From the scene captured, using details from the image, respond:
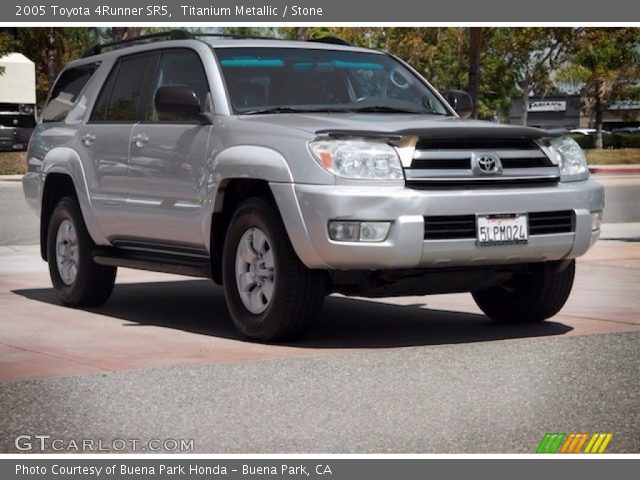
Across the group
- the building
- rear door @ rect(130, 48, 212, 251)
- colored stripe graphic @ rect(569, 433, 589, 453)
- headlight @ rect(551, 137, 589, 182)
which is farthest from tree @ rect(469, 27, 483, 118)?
the building

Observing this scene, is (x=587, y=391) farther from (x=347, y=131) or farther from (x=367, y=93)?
(x=367, y=93)

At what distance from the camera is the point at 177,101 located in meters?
9.12

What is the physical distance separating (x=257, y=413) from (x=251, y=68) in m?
3.58

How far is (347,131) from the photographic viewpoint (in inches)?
324

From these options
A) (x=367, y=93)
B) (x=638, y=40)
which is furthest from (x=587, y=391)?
(x=638, y=40)

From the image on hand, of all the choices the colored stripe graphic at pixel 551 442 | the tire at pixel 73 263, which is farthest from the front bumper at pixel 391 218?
the tire at pixel 73 263

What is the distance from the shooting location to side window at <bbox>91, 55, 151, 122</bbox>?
10367mm

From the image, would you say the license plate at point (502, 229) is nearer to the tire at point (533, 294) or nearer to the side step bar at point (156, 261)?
the tire at point (533, 294)

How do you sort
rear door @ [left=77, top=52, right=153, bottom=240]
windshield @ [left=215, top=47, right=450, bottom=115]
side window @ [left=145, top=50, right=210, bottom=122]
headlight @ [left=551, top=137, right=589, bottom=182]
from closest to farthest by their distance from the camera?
headlight @ [left=551, top=137, right=589, bottom=182] < windshield @ [left=215, top=47, right=450, bottom=115] < side window @ [left=145, top=50, right=210, bottom=122] < rear door @ [left=77, top=52, right=153, bottom=240]

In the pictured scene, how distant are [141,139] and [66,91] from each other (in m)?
1.92

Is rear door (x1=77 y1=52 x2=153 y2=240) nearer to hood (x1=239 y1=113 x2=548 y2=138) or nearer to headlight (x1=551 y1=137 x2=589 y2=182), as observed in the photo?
hood (x1=239 y1=113 x2=548 y2=138)

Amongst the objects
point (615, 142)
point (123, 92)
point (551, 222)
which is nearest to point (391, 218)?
point (551, 222)

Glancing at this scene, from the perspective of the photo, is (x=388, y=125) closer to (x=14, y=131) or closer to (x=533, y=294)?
(x=533, y=294)

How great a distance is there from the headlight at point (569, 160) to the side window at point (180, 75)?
227 centimetres
